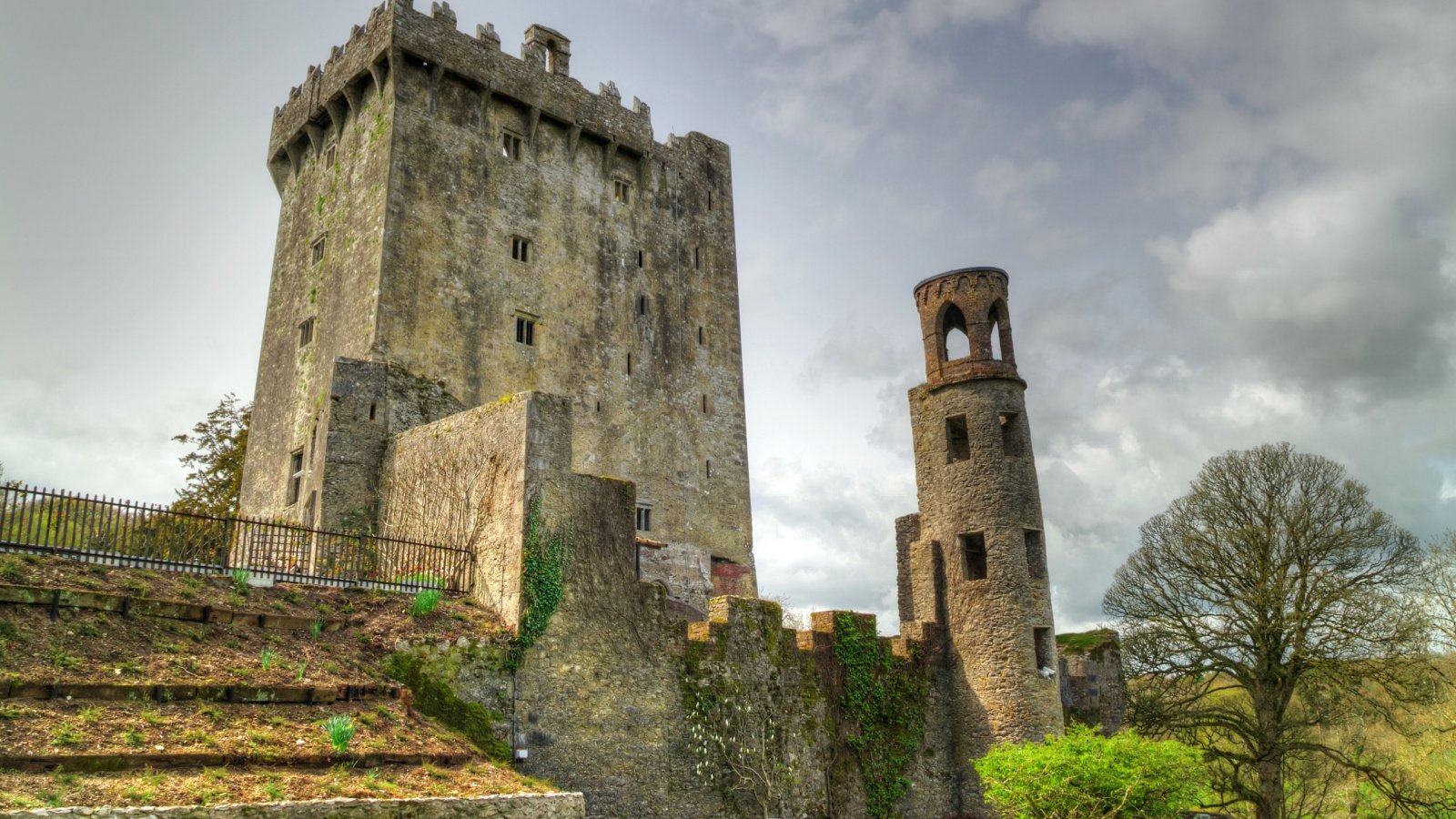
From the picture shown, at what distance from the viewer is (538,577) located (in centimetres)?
1608

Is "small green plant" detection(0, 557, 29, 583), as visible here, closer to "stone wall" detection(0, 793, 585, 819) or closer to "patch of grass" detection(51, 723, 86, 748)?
"patch of grass" detection(51, 723, 86, 748)

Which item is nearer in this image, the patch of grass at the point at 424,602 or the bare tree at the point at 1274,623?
the patch of grass at the point at 424,602

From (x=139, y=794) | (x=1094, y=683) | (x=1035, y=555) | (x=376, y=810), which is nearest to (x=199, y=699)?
(x=139, y=794)

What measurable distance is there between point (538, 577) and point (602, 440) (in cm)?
1277

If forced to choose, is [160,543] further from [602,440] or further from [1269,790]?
[1269,790]

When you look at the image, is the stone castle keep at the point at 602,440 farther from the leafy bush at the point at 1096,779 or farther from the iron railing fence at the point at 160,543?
the leafy bush at the point at 1096,779

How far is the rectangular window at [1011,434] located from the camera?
2319cm

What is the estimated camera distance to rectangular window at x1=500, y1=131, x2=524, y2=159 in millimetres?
28936

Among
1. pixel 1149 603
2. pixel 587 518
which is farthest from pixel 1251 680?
pixel 587 518

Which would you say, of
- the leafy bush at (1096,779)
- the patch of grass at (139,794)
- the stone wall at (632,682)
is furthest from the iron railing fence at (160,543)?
the leafy bush at (1096,779)

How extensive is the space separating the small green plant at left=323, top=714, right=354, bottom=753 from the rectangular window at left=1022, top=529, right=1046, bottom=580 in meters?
14.6

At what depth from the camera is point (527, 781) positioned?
12398 mm

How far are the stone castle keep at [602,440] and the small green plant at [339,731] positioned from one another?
2.98 meters

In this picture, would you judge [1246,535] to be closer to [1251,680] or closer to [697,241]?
[1251,680]
